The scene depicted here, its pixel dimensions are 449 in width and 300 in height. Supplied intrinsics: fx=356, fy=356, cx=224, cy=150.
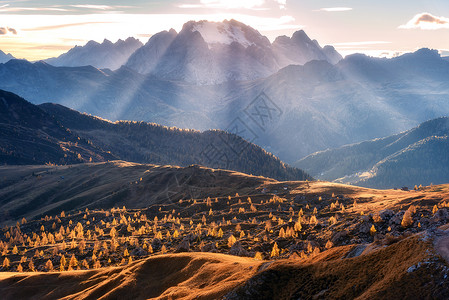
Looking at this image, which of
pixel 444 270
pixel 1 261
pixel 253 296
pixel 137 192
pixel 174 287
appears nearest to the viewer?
pixel 444 270

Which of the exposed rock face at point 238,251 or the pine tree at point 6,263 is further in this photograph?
the pine tree at point 6,263

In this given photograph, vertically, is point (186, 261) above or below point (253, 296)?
below

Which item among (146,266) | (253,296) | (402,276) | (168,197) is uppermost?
(402,276)

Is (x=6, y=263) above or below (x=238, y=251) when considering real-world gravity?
below

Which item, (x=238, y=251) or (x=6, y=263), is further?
(x=6, y=263)

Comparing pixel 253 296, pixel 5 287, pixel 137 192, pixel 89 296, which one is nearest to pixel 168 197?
pixel 137 192

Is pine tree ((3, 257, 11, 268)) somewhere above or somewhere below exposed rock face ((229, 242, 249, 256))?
below

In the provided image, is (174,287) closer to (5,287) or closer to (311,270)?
(311,270)

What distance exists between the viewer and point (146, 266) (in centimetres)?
3888

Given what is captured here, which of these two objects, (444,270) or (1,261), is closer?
(444,270)

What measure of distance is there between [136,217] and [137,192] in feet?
151

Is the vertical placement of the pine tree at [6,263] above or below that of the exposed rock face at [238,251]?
below

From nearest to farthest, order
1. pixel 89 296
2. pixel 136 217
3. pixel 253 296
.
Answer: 1. pixel 253 296
2. pixel 89 296
3. pixel 136 217

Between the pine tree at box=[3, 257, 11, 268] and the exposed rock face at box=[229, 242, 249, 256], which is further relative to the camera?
the pine tree at box=[3, 257, 11, 268]
